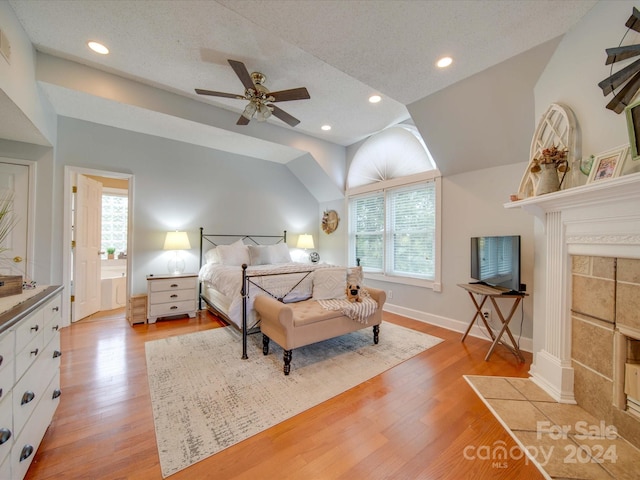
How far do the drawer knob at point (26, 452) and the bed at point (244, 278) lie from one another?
4.81 feet

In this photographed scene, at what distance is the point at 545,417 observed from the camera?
5.78 ft

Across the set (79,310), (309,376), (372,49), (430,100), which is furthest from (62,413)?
(430,100)

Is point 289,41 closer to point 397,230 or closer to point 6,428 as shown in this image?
point 6,428

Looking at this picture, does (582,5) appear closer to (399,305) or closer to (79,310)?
(399,305)

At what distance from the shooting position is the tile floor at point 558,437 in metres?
1.37

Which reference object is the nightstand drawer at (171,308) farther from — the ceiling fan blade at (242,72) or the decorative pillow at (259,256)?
the ceiling fan blade at (242,72)

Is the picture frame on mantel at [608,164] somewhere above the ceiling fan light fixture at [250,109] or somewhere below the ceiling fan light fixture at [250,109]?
below

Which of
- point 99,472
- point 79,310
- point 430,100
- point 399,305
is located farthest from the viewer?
point 399,305

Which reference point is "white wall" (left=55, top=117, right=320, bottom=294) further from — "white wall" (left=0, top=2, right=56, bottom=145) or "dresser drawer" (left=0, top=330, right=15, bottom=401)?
"dresser drawer" (left=0, top=330, right=15, bottom=401)

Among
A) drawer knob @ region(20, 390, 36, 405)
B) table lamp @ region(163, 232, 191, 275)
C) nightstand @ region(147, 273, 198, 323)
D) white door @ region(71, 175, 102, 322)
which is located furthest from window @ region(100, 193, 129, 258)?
drawer knob @ region(20, 390, 36, 405)

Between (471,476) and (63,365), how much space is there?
3.43 m

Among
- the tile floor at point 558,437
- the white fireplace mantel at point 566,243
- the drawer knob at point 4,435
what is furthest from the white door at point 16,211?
the white fireplace mantel at point 566,243

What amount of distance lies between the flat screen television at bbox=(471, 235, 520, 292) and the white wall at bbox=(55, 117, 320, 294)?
11.7 ft

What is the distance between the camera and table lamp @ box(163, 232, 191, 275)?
392 cm
